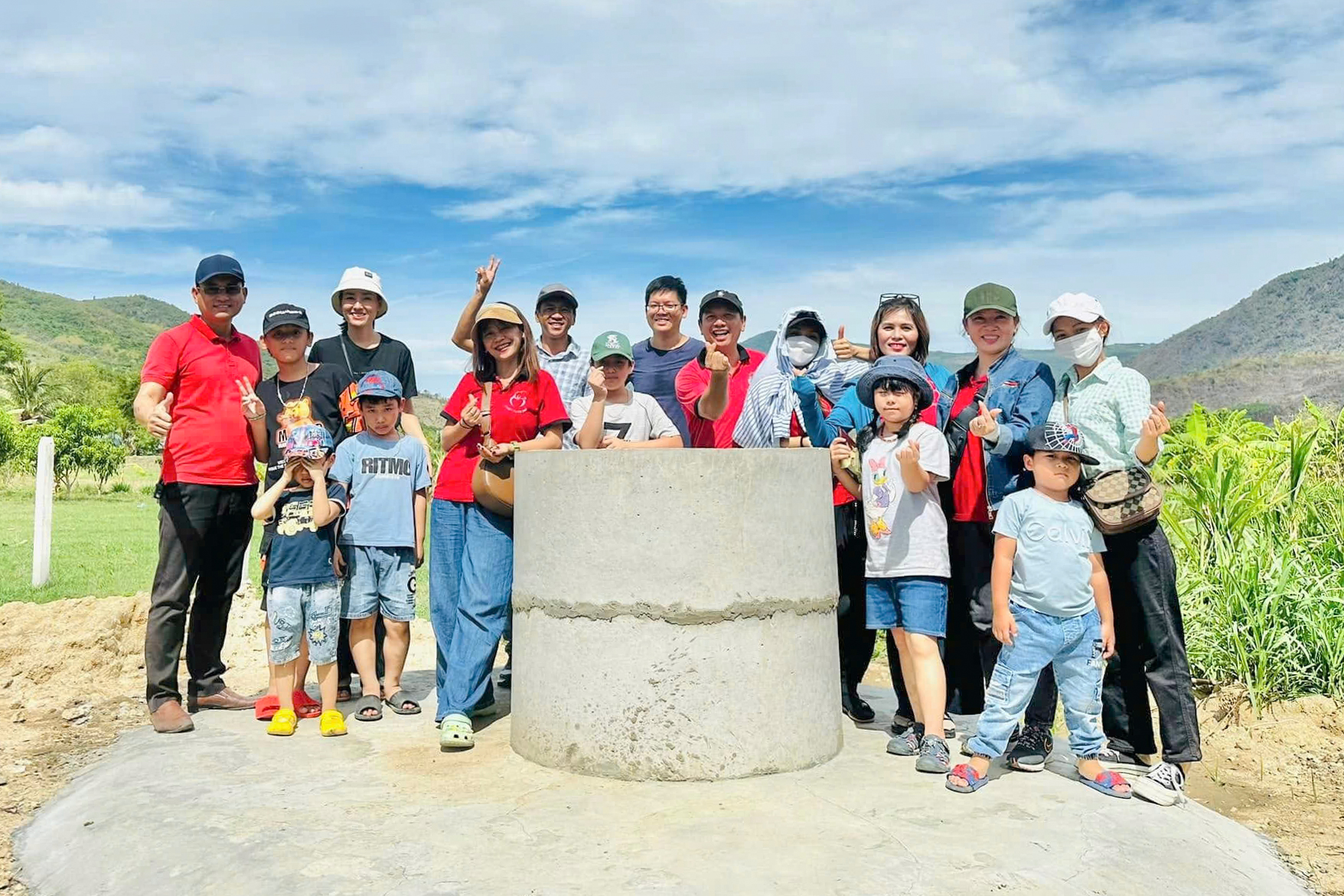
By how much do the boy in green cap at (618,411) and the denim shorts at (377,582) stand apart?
1065 millimetres


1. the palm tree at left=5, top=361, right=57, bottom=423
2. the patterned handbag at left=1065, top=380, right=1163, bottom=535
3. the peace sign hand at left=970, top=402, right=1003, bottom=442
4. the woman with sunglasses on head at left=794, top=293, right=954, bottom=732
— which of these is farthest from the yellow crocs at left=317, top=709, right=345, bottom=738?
the palm tree at left=5, top=361, right=57, bottom=423

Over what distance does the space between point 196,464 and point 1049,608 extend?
384 centimetres

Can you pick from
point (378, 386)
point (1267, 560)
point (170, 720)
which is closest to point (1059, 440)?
point (378, 386)

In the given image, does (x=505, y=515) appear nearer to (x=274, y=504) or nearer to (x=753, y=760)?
(x=274, y=504)

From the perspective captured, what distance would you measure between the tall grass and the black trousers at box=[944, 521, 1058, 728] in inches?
106

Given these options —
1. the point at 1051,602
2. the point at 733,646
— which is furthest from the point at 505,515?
the point at 1051,602

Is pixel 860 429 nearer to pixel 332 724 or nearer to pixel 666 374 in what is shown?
pixel 666 374

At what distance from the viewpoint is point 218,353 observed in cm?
494

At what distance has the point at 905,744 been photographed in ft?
14.1

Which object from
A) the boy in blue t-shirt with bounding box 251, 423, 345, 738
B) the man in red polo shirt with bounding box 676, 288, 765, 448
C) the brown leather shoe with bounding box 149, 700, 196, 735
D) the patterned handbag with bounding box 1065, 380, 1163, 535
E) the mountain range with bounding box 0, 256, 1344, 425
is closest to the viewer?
the patterned handbag with bounding box 1065, 380, 1163, 535

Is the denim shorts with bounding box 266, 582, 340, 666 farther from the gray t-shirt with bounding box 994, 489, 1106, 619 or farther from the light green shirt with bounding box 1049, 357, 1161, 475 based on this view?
the light green shirt with bounding box 1049, 357, 1161, 475

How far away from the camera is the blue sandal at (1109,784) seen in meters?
3.90

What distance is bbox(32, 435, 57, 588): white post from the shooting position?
32.6 ft

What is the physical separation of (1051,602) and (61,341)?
147713mm
